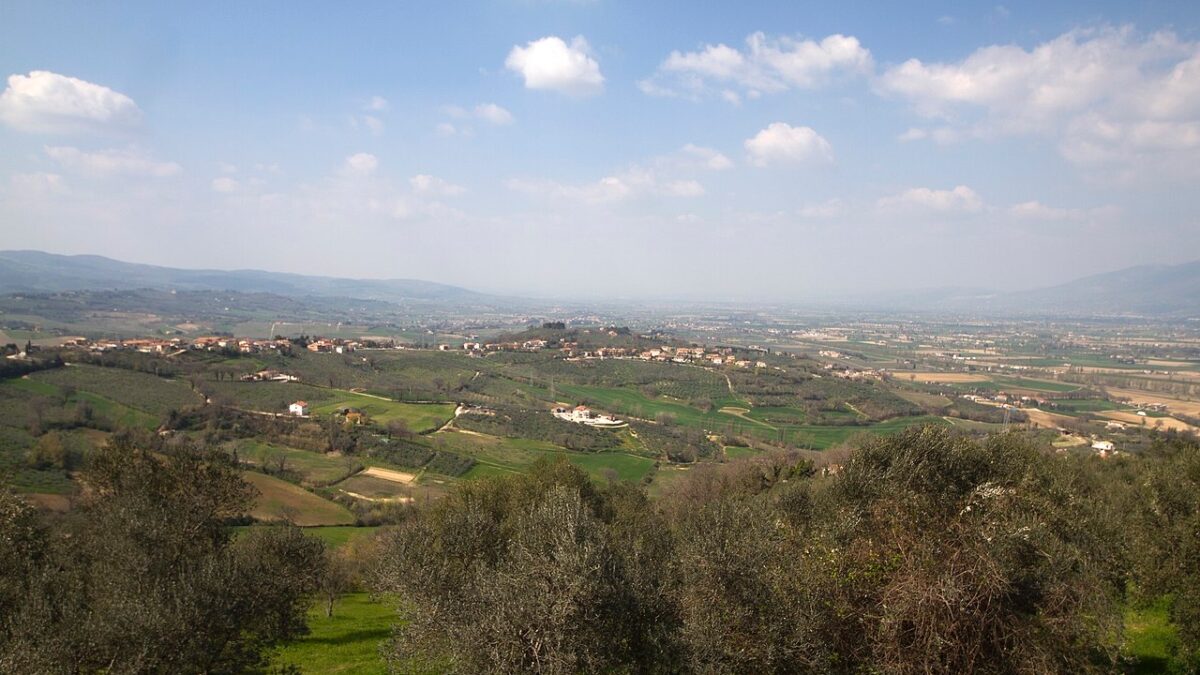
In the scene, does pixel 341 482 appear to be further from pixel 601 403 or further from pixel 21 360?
pixel 21 360

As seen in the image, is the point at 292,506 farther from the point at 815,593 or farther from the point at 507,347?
the point at 507,347

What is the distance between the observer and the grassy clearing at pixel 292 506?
144 feet

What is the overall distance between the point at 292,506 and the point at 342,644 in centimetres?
2885

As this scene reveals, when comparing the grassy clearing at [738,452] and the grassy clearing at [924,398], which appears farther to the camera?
the grassy clearing at [924,398]

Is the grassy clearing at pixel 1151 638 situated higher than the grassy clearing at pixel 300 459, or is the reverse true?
the grassy clearing at pixel 1151 638

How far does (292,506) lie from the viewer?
46062 millimetres

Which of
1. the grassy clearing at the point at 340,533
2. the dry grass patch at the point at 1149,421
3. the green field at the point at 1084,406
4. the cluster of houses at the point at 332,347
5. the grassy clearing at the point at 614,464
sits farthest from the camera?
the cluster of houses at the point at 332,347

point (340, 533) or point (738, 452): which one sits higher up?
point (738, 452)

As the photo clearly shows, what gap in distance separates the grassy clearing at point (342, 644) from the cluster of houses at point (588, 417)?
5087 centimetres

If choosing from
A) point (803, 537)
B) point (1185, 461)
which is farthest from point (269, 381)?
point (1185, 461)

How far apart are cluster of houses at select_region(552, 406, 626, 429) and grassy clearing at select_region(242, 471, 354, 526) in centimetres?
3692

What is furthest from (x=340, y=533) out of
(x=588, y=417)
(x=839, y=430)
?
(x=839, y=430)

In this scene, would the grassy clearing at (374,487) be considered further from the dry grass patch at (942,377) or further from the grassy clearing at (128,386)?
the dry grass patch at (942,377)

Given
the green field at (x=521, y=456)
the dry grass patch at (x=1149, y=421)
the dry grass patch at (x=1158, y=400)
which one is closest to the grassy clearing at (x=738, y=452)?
the green field at (x=521, y=456)
